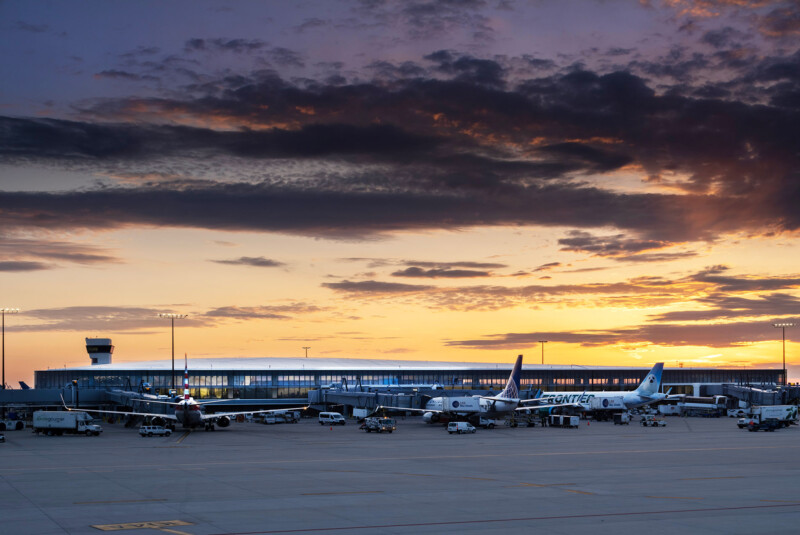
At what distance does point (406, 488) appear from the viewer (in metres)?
43.8

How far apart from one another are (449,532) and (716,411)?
137392 mm

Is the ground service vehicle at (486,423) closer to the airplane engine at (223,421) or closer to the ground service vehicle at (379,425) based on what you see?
the ground service vehicle at (379,425)

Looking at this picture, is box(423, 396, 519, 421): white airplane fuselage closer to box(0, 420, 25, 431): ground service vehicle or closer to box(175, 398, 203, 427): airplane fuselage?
box(175, 398, 203, 427): airplane fuselage

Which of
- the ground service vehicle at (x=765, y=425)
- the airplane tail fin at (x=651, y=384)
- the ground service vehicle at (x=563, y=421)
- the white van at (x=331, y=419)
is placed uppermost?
the airplane tail fin at (x=651, y=384)

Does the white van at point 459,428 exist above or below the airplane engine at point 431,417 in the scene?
above

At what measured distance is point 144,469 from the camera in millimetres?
55000

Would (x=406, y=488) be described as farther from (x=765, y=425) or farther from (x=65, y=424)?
(x=765, y=425)

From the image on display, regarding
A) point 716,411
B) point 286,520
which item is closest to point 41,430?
point 286,520

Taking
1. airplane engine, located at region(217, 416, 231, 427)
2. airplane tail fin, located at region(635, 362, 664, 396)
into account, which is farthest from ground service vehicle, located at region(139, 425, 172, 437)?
airplane tail fin, located at region(635, 362, 664, 396)

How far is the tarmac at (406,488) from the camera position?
1267 inches

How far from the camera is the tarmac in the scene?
32188 mm

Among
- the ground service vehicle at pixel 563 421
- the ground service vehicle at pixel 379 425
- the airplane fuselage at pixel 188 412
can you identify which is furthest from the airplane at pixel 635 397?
the airplane fuselage at pixel 188 412

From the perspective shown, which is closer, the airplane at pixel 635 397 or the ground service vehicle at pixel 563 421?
the ground service vehicle at pixel 563 421

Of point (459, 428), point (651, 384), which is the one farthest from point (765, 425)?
point (651, 384)
